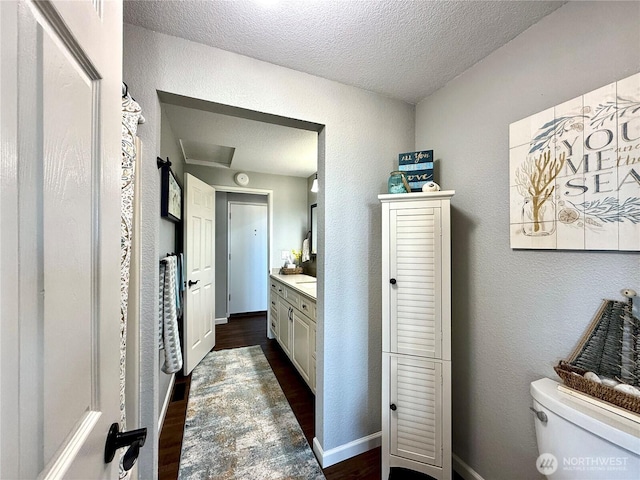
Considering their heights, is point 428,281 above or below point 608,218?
below

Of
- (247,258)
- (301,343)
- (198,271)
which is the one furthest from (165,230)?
(247,258)

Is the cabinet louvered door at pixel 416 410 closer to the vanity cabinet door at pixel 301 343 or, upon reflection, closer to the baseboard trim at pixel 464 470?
the baseboard trim at pixel 464 470

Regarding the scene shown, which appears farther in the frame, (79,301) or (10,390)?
(79,301)

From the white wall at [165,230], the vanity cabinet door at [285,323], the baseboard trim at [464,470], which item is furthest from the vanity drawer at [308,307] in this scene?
the baseboard trim at [464,470]

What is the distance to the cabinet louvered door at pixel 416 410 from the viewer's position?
1.30m

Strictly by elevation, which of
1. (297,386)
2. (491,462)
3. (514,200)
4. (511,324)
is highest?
(514,200)

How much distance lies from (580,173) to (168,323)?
2254mm

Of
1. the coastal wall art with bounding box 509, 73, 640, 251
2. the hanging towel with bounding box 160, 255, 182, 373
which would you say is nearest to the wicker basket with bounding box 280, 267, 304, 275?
the hanging towel with bounding box 160, 255, 182, 373

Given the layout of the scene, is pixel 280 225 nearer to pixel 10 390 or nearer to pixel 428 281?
pixel 428 281

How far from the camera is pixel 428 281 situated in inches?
52.1

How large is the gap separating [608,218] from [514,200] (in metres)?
0.33

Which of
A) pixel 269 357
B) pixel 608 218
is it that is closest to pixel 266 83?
pixel 608 218

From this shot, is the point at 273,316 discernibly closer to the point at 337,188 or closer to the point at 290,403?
the point at 290,403

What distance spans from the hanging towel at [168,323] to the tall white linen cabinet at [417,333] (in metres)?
1.31
